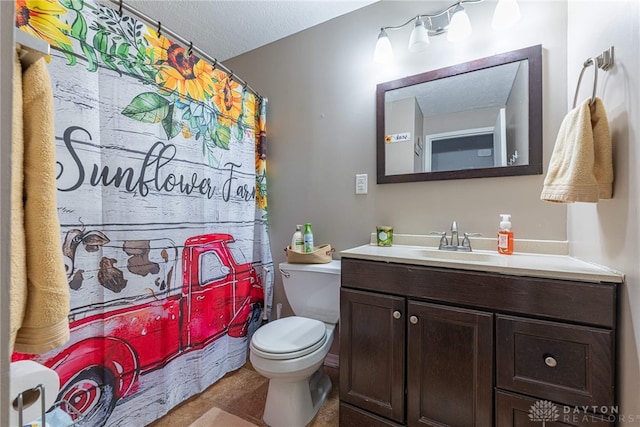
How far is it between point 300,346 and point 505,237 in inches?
43.3

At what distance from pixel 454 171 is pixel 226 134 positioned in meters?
1.35

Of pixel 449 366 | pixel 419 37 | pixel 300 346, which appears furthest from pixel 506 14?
pixel 300 346

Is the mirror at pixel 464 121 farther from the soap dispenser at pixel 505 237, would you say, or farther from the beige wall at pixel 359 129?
the soap dispenser at pixel 505 237

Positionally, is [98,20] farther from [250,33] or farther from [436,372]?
[436,372]

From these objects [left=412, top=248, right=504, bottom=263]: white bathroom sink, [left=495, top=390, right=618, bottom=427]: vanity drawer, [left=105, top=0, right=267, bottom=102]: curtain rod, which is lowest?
[left=495, top=390, right=618, bottom=427]: vanity drawer

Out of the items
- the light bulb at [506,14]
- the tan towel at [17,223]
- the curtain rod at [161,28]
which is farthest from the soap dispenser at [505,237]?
the curtain rod at [161,28]

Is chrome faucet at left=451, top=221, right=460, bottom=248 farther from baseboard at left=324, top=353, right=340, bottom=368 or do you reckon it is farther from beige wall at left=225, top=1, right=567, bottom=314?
baseboard at left=324, top=353, right=340, bottom=368

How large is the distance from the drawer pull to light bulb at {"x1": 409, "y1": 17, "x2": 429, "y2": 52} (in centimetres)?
152

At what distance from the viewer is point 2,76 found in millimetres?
299

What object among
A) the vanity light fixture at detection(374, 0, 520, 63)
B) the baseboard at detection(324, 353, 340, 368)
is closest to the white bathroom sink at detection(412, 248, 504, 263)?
the baseboard at detection(324, 353, 340, 368)

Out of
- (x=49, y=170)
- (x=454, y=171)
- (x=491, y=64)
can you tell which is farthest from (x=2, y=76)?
(x=491, y=64)

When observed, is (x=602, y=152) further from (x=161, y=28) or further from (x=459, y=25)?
(x=161, y=28)

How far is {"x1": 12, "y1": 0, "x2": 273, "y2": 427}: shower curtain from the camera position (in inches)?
38.8

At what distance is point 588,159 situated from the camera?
84cm
